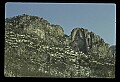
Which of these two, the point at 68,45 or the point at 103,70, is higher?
the point at 68,45

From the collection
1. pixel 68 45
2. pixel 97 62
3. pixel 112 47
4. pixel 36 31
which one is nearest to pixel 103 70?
pixel 97 62

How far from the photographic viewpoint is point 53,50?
1.84m

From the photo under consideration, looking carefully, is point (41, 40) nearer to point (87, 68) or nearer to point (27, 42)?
point (27, 42)

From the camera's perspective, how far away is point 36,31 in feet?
6.03

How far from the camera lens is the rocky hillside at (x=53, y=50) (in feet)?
5.91

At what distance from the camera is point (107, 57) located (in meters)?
1.83

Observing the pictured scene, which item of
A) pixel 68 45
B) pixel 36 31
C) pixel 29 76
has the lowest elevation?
pixel 29 76

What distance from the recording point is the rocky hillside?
70.9 inches

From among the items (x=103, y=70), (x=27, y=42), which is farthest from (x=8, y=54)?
(x=103, y=70)

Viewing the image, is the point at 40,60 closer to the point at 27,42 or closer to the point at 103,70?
the point at 27,42

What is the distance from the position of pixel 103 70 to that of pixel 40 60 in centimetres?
53

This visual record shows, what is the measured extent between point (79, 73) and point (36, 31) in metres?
0.49

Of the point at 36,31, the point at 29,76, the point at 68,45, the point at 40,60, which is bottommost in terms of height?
the point at 29,76

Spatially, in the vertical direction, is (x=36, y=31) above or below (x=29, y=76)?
above
